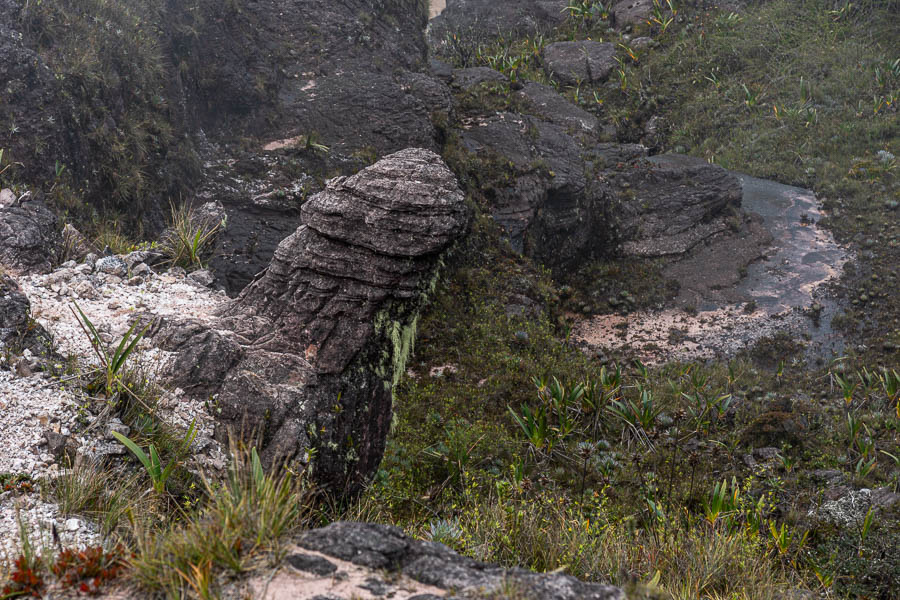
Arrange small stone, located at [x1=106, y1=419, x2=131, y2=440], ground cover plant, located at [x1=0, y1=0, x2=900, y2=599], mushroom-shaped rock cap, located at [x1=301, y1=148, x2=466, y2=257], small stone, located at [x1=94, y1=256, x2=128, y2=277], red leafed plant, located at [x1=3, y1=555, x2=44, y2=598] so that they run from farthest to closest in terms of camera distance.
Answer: small stone, located at [x1=94, y1=256, x2=128, y2=277] < mushroom-shaped rock cap, located at [x1=301, y1=148, x2=466, y2=257] < small stone, located at [x1=106, y1=419, x2=131, y2=440] < ground cover plant, located at [x1=0, y1=0, x2=900, y2=599] < red leafed plant, located at [x1=3, y1=555, x2=44, y2=598]

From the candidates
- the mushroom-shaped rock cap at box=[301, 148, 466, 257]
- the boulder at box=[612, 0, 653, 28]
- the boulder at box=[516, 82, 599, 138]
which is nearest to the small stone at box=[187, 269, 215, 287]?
the mushroom-shaped rock cap at box=[301, 148, 466, 257]

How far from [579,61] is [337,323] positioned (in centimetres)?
2085

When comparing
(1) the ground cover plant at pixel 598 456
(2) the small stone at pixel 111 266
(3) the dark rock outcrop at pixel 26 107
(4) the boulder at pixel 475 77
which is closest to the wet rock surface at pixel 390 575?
(1) the ground cover plant at pixel 598 456

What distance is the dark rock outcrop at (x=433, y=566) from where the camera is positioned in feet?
9.53

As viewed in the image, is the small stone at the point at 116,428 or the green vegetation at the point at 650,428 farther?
the green vegetation at the point at 650,428

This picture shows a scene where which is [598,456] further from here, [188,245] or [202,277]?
[188,245]

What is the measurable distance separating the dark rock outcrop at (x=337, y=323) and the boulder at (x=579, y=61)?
18.3 m

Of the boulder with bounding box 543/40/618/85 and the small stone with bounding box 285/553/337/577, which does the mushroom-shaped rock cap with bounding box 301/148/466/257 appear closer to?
the small stone with bounding box 285/553/337/577

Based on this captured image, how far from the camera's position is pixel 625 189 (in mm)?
17062

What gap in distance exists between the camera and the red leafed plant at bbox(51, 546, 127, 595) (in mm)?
2865

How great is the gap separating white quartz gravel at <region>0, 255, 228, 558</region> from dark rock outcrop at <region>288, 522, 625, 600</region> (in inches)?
69.0

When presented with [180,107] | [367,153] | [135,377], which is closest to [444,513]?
[135,377]

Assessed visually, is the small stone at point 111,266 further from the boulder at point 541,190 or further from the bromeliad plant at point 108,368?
the boulder at point 541,190

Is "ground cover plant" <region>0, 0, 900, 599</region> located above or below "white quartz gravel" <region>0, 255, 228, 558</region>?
below
